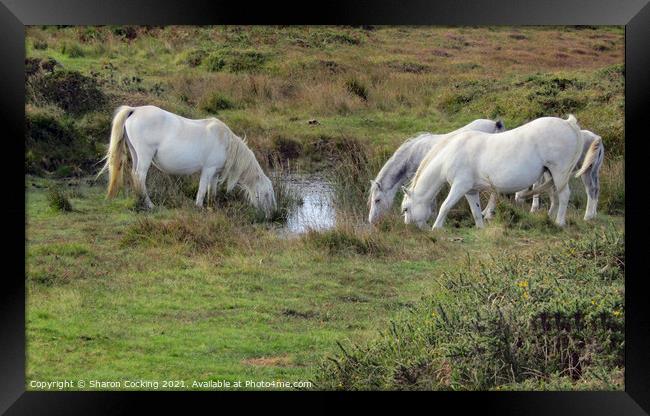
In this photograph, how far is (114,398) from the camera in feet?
27.7

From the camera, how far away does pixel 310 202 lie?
9.34 m

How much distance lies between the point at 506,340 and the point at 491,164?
6.12ft

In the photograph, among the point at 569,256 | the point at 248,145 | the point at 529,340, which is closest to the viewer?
the point at 529,340

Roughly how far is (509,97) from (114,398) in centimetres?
412

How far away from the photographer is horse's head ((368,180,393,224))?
9.41 metres

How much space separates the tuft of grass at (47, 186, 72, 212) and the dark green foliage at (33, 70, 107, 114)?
713 millimetres

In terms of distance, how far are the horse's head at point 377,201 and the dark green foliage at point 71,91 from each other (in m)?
2.42

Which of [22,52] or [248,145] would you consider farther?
[248,145]

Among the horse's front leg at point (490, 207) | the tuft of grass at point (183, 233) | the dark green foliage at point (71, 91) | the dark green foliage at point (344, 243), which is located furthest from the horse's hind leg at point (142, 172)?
the horse's front leg at point (490, 207)

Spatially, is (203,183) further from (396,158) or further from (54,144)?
(396,158)

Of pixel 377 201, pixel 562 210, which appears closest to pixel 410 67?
pixel 377 201
